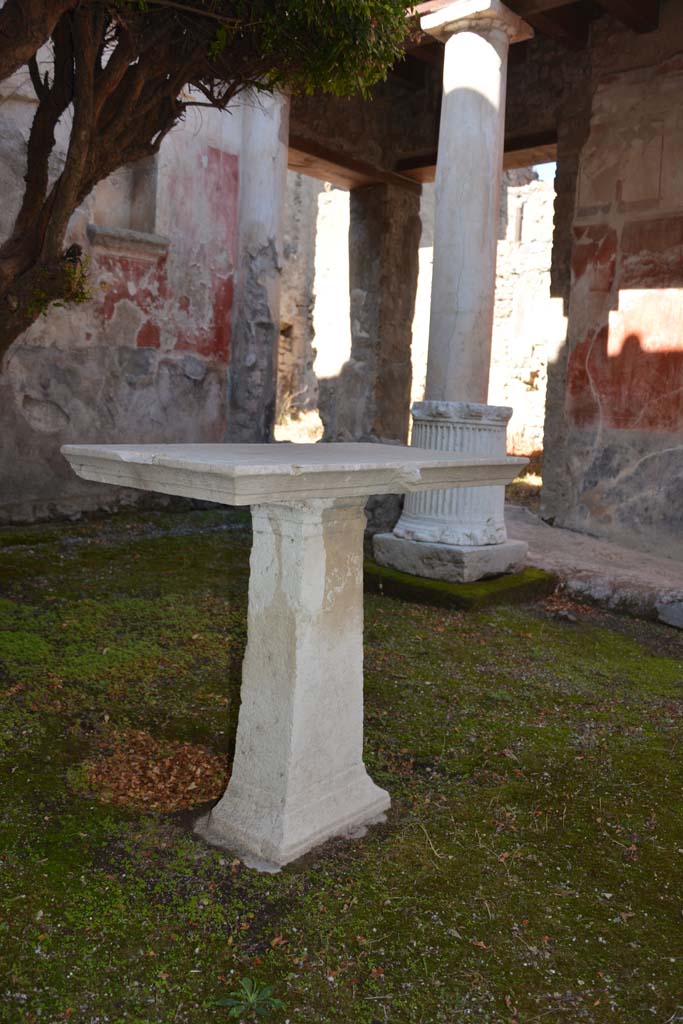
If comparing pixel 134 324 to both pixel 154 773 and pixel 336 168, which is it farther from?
pixel 154 773

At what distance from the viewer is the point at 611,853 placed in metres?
2.46

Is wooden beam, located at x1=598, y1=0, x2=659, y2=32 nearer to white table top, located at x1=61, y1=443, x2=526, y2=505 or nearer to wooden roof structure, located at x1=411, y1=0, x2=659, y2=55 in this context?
wooden roof structure, located at x1=411, y1=0, x2=659, y2=55

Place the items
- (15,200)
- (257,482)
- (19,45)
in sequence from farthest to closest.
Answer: (15,200) → (19,45) → (257,482)

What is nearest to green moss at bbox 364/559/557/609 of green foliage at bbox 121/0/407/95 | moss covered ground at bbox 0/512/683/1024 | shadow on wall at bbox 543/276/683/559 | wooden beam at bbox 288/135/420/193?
moss covered ground at bbox 0/512/683/1024

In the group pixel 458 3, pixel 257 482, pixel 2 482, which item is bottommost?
pixel 2 482

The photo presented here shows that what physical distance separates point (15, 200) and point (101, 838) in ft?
15.8

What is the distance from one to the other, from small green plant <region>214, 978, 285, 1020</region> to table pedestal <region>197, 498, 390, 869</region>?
1.57ft

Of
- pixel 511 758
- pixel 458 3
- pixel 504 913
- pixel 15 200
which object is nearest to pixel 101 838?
pixel 504 913

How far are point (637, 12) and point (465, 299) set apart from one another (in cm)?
299

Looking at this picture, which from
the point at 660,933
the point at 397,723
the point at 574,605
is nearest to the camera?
the point at 660,933

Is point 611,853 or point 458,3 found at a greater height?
point 458,3

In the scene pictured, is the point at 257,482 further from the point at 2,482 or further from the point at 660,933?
the point at 2,482

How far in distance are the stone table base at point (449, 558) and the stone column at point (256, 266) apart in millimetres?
2452

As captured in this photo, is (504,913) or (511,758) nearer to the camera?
(504,913)
